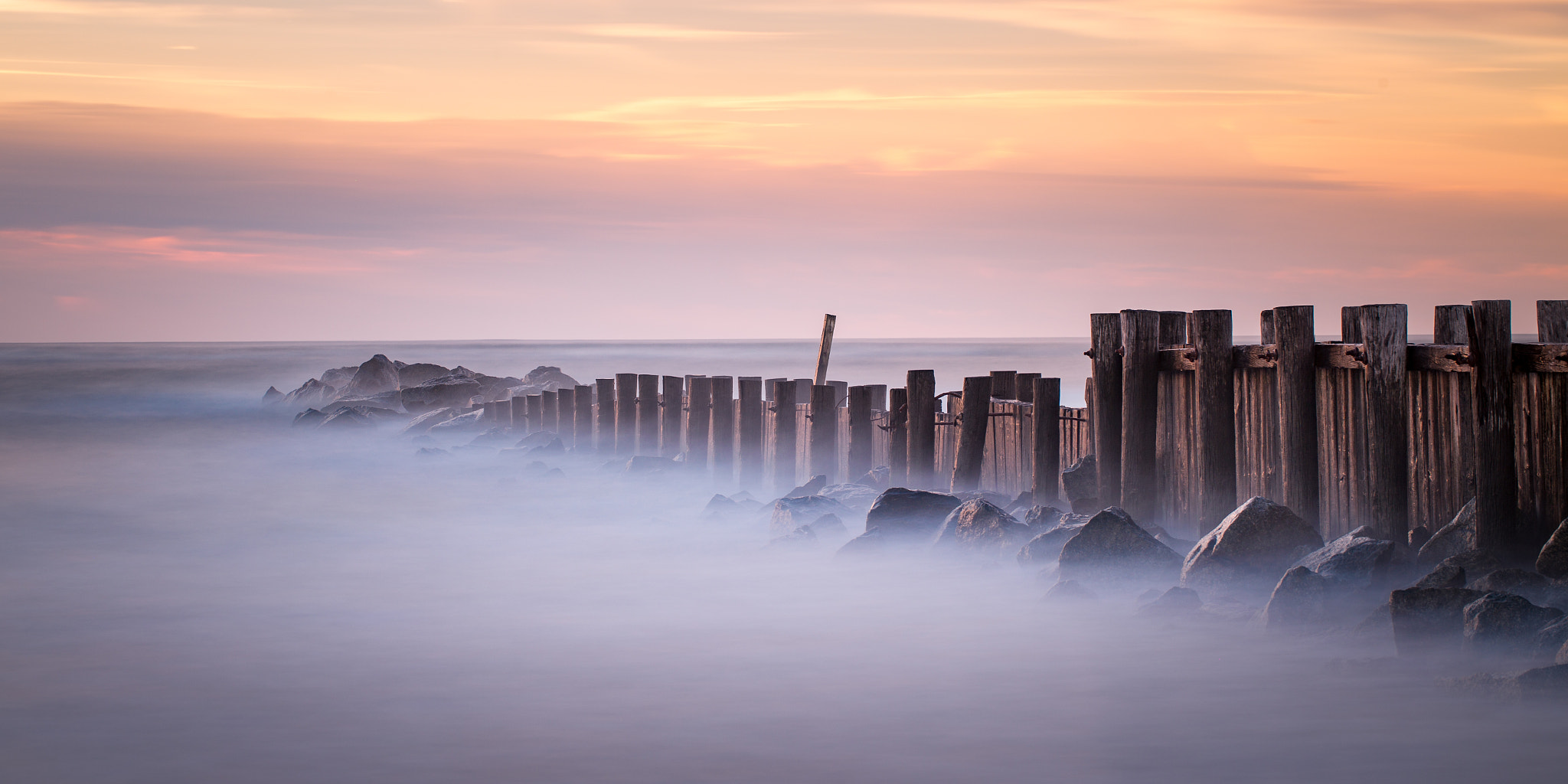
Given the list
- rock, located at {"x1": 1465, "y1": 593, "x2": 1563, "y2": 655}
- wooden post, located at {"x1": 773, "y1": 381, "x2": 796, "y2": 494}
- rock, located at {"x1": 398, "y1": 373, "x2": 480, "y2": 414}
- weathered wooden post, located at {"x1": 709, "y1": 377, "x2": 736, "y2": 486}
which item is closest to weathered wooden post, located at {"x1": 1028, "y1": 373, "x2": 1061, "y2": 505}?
wooden post, located at {"x1": 773, "y1": 381, "x2": 796, "y2": 494}

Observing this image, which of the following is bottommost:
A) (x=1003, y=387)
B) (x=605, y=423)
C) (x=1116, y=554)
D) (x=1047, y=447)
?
(x=1116, y=554)

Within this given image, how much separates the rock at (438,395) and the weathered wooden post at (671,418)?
40.3 ft

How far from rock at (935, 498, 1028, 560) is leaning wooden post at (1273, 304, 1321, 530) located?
1947mm

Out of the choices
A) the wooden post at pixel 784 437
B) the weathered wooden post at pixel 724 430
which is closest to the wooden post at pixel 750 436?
the weathered wooden post at pixel 724 430

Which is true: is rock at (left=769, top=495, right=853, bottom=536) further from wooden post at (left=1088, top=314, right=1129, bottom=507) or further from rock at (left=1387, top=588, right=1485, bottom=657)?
rock at (left=1387, top=588, right=1485, bottom=657)

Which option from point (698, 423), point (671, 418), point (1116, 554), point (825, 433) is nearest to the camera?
point (1116, 554)

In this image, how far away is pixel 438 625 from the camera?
8.89m

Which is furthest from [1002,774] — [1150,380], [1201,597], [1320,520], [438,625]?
[438,625]

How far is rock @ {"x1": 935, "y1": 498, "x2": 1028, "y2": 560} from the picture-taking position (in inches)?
355

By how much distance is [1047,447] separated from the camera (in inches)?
400

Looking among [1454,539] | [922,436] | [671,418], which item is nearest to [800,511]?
[922,436]

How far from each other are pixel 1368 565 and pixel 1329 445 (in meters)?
0.90

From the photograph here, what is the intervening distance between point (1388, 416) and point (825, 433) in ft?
22.0

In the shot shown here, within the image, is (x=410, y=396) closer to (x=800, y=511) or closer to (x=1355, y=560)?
(x=800, y=511)
